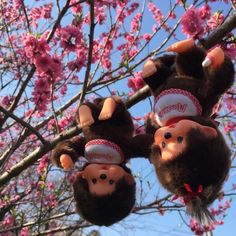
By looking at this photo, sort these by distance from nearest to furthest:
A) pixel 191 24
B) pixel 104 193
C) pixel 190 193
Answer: pixel 190 193 → pixel 104 193 → pixel 191 24

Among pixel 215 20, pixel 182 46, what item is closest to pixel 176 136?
pixel 182 46

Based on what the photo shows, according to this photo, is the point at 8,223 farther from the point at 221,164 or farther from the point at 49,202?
the point at 221,164

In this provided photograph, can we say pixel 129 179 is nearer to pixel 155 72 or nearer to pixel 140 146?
pixel 140 146

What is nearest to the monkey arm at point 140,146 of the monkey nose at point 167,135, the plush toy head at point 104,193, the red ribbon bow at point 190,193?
the plush toy head at point 104,193

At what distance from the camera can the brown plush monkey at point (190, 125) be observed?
1734 millimetres

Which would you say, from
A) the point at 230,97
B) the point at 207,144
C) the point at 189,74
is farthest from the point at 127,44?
the point at 207,144

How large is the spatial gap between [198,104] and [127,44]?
3.16 metres

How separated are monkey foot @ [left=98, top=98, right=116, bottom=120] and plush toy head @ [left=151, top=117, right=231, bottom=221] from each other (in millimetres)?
347

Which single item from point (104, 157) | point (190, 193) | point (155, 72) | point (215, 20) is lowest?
point (190, 193)

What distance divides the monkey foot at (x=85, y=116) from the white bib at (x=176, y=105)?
0.37 metres

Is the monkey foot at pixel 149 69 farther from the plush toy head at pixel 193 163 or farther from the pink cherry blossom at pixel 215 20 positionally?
the pink cherry blossom at pixel 215 20

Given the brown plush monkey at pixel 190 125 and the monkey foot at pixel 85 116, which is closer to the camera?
the brown plush monkey at pixel 190 125

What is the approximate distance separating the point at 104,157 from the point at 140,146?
194 millimetres

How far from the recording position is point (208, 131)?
1.80 meters
